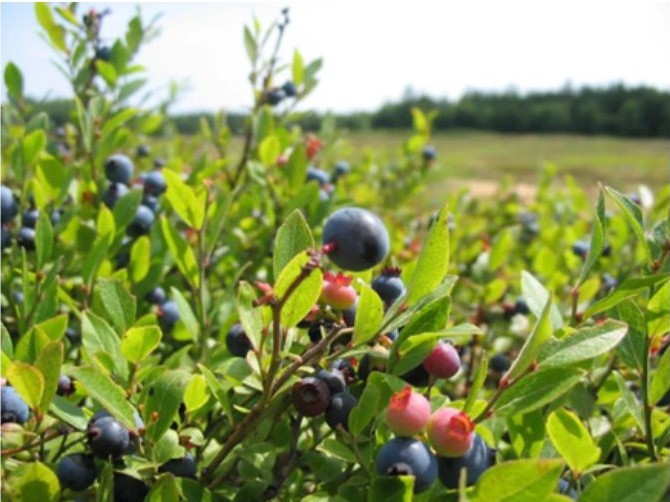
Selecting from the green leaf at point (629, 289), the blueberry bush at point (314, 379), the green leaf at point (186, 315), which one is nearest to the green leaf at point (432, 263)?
the blueberry bush at point (314, 379)

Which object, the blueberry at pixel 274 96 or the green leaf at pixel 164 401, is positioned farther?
the blueberry at pixel 274 96

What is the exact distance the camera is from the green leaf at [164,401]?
0.84 meters

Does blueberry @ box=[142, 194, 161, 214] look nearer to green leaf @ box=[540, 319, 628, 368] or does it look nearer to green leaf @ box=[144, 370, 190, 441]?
green leaf @ box=[144, 370, 190, 441]

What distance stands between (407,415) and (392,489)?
7cm

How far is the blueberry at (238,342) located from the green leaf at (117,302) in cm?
14

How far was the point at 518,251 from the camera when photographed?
114 inches

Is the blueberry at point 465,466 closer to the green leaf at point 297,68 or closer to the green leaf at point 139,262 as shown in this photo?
the green leaf at point 139,262

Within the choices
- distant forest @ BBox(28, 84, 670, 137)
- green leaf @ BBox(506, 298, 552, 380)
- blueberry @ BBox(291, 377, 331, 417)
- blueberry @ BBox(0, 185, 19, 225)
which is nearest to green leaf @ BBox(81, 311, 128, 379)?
blueberry @ BBox(291, 377, 331, 417)

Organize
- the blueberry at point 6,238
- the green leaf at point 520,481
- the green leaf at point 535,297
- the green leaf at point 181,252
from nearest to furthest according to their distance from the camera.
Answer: the green leaf at point 520,481 → the green leaf at point 535,297 → the green leaf at point 181,252 → the blueberry at point 6,238

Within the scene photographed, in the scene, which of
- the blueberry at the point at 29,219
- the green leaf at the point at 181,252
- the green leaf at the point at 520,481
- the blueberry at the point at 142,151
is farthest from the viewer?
the blueberry at the point at 142,151

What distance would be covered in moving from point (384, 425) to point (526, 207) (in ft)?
10.3

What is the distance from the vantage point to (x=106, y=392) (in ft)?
2.60

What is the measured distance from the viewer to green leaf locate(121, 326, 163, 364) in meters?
0.89

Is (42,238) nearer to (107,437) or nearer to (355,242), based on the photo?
(107,437)
